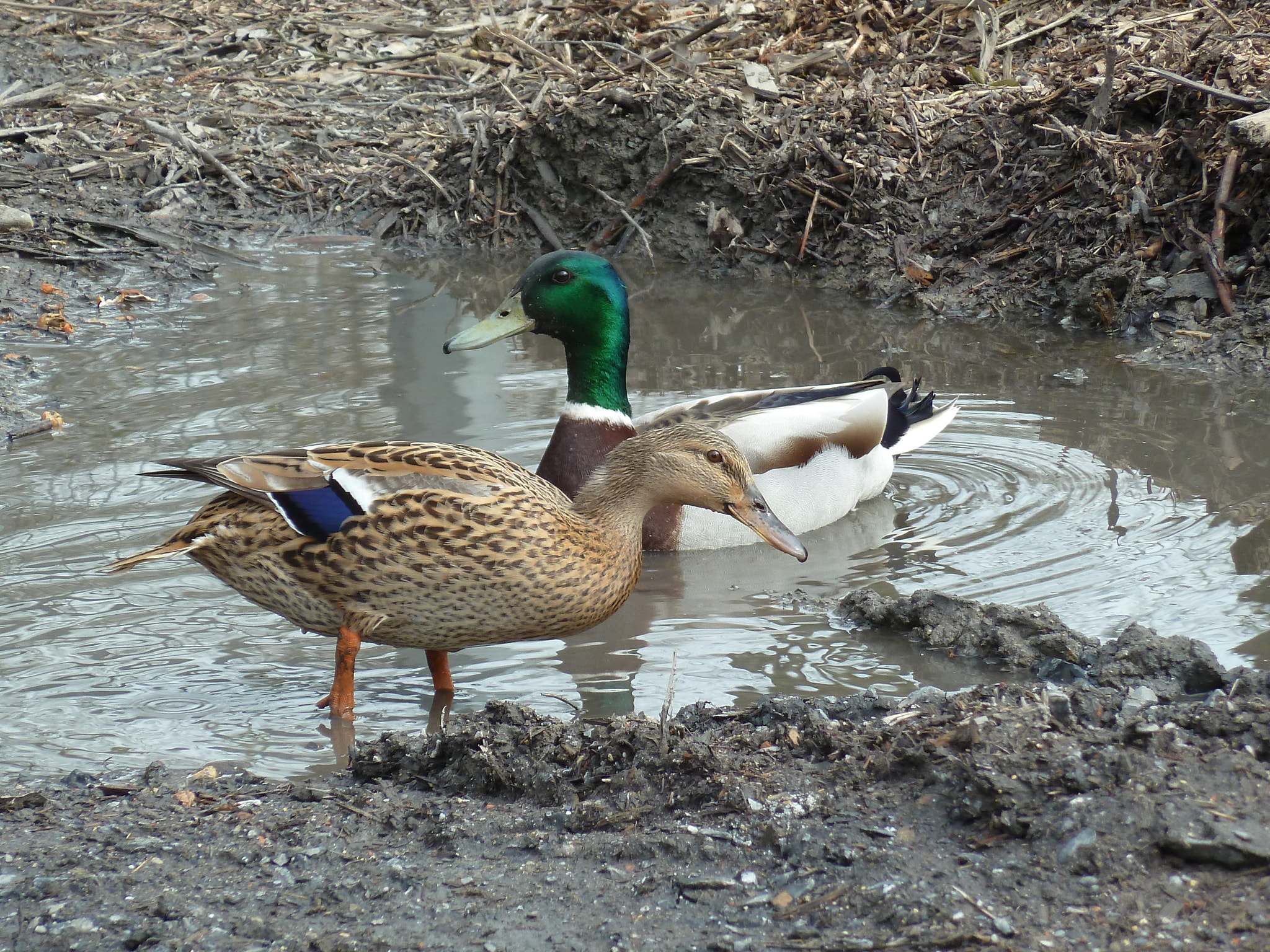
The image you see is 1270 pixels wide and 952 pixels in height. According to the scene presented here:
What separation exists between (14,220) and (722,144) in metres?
4.66

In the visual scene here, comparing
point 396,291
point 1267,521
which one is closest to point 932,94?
point 396,291

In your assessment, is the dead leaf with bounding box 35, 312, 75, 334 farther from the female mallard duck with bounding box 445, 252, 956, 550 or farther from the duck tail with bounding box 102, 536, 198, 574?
the duck tail with bounding box 102, 536, 198, 574

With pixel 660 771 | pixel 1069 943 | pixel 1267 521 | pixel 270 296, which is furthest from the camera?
pixel 270 296

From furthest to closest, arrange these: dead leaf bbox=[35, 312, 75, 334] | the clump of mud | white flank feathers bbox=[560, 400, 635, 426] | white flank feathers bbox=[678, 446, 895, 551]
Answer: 1. dead leaf bbox=[35, 312, 75, 334]
2. white flank feathers bbox=[560, 400, 635, 426]
3. white flank feathers bbox=[678, 446, 895, 551]
4. the clump of mud

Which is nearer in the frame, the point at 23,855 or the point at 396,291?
the point at 23,855

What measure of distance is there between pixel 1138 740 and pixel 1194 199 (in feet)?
18.8

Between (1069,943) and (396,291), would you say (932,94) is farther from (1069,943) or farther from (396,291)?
(1069,943)

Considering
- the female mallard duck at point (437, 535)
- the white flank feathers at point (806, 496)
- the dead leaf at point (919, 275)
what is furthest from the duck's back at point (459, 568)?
the dead leaf at point (919, 275)

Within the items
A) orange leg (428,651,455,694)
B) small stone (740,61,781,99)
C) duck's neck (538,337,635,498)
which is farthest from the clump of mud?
small stone (740,61,781,99)

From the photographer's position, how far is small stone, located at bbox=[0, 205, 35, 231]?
884 cm

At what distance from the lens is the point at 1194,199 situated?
304 inches

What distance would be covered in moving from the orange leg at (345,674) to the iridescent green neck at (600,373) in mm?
2240

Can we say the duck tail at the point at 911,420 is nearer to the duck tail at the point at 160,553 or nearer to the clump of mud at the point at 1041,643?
the clump of mud at the point at 1041,643

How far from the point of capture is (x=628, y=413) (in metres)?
6.00
